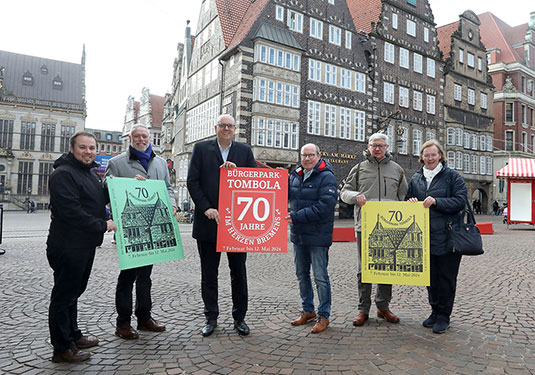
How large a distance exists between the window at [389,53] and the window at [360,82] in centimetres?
290

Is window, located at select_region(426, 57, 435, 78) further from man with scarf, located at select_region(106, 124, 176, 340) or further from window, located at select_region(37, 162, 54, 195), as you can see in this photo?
window, located at select_region(37, 162, 54, 195)

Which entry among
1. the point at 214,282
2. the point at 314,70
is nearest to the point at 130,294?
the point at 214,282

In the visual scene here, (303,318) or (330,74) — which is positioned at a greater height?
(330,74)

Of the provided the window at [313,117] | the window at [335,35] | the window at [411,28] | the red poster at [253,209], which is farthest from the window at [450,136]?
the red poster at [253,209]

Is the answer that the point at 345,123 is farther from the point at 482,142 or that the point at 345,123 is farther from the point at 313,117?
the point at 482,142

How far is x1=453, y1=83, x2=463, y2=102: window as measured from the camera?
3403 cm

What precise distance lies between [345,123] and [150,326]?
77.9 ft

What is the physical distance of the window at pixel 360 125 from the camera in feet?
88.1

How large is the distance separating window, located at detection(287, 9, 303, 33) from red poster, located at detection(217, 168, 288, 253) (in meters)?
22.0

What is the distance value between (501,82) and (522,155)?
8.54m

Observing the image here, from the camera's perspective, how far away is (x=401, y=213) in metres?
4.36

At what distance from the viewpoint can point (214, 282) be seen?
164 inches

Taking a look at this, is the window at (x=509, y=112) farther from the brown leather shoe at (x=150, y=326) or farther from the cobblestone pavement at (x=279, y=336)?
the brown leather shoe at (x=150, y=326)

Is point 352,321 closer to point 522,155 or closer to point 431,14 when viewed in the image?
point 431,14
